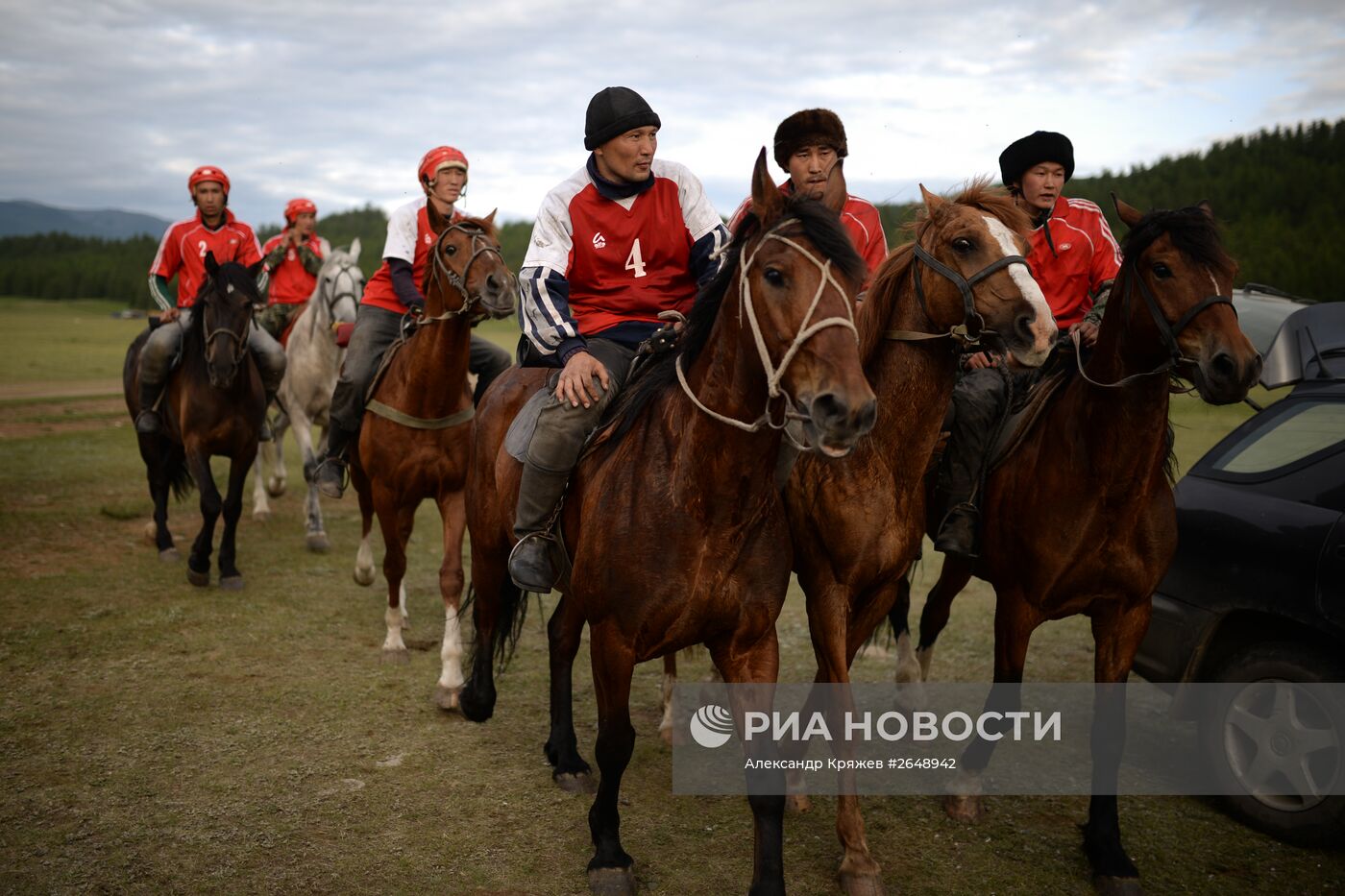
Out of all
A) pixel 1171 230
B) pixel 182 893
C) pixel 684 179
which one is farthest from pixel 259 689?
pixel 1171 230

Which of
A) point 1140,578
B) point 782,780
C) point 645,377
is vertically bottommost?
point 782,780

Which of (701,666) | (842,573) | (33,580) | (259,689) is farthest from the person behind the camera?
(33,580)

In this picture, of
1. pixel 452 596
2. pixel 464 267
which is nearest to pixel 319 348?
pixel 464 267

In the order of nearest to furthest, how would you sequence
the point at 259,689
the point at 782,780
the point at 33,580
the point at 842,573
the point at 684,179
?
the point at 782,780, the point at 842,573, the point at 684,179, the point at 259,689, the point at 33,580

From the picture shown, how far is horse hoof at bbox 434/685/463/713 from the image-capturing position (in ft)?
18.5

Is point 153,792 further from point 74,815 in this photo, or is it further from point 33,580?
point 33,580

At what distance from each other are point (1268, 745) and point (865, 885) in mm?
1998

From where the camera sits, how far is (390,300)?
7.22 meters

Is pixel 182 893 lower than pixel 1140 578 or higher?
lower

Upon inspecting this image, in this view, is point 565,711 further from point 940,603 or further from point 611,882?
point 940,603

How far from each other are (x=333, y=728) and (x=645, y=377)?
2950 millimetres

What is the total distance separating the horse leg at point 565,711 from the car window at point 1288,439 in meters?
3.45

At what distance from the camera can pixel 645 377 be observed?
377 centimetres

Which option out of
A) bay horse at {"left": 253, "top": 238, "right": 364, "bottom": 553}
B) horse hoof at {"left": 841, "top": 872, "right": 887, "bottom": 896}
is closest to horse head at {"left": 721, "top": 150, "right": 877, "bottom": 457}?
horse hoof at {"left": 841, "top": 872, "right": 887, "bottom": 896}
